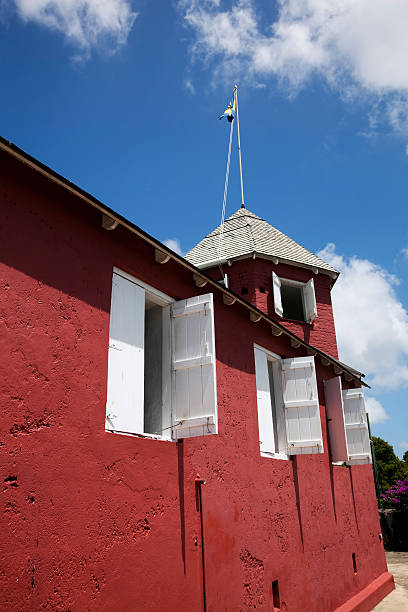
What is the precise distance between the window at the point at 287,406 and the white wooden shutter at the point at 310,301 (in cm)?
416

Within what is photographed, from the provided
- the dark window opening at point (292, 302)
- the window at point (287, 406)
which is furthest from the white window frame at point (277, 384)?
the dark window opening at point (292, 302)

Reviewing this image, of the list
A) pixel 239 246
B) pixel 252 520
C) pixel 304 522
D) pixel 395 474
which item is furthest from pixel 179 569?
pixel 395 474

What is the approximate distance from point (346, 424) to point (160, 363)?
5.66 m

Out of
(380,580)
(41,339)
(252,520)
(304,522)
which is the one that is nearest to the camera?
(41,339)

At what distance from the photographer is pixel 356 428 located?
10078mm

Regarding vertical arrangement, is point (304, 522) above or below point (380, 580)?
above

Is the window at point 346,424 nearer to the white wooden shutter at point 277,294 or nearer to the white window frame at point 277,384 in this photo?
the white window frame at point 277,384

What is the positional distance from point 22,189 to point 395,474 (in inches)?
1438

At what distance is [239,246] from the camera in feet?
41.4

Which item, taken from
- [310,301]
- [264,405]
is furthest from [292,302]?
[264,405]

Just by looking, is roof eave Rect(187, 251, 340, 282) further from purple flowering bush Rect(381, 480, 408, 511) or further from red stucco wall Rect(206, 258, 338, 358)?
purple flowering bush Rect(381, 480, 408, 511)

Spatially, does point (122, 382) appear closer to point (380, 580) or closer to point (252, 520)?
point (252, 520)

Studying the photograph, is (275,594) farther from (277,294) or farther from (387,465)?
(387,465)

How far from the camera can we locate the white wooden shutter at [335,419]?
935 cm
